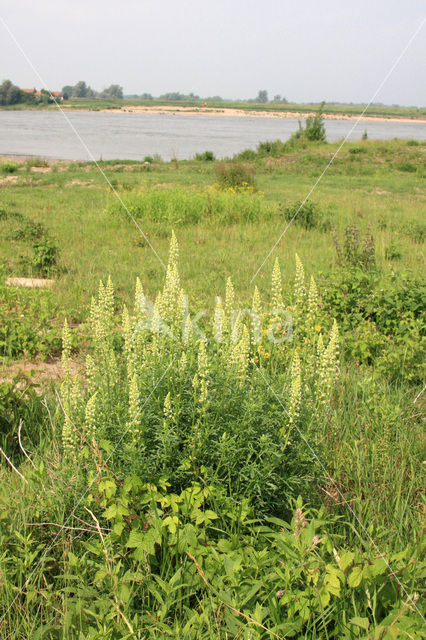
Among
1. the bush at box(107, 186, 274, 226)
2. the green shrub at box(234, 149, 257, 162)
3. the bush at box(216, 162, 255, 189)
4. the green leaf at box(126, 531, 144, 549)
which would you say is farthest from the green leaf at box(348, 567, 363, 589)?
→ the green shrub at box(234, 149, 257, 162)

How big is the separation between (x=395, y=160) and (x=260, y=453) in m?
31.0

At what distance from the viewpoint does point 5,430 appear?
3709 millimetres

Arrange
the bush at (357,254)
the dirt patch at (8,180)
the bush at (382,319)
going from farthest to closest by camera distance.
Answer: the dirt patch at (8,180) < the bush at (357,254) < the bush at (382,319)

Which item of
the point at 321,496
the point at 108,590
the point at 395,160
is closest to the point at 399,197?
the point at 395,160

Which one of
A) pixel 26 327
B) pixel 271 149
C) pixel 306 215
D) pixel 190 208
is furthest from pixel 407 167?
pixel 26 327

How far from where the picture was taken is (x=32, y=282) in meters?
7.36

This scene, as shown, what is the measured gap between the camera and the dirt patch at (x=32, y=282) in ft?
23.4

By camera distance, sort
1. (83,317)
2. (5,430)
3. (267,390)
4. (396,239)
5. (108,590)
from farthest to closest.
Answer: (396,239)
(83,317)
(5,430)
(267,390)
(108,590)

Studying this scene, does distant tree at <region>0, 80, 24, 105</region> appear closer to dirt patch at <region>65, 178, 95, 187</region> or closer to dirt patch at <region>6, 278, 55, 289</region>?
dirt patch at <region>65, 178, 95, 187</region>

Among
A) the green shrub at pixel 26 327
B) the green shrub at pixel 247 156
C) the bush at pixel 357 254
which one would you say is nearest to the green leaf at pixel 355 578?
the green shrub at pixel 26 327

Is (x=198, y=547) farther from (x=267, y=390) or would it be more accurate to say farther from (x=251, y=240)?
(x=251, y=240)

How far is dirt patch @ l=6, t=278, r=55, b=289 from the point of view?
23.4 ft

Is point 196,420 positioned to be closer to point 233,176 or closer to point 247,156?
point 233,176

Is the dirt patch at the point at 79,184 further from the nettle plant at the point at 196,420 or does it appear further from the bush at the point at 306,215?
the nettle plant at the point at 196,420
